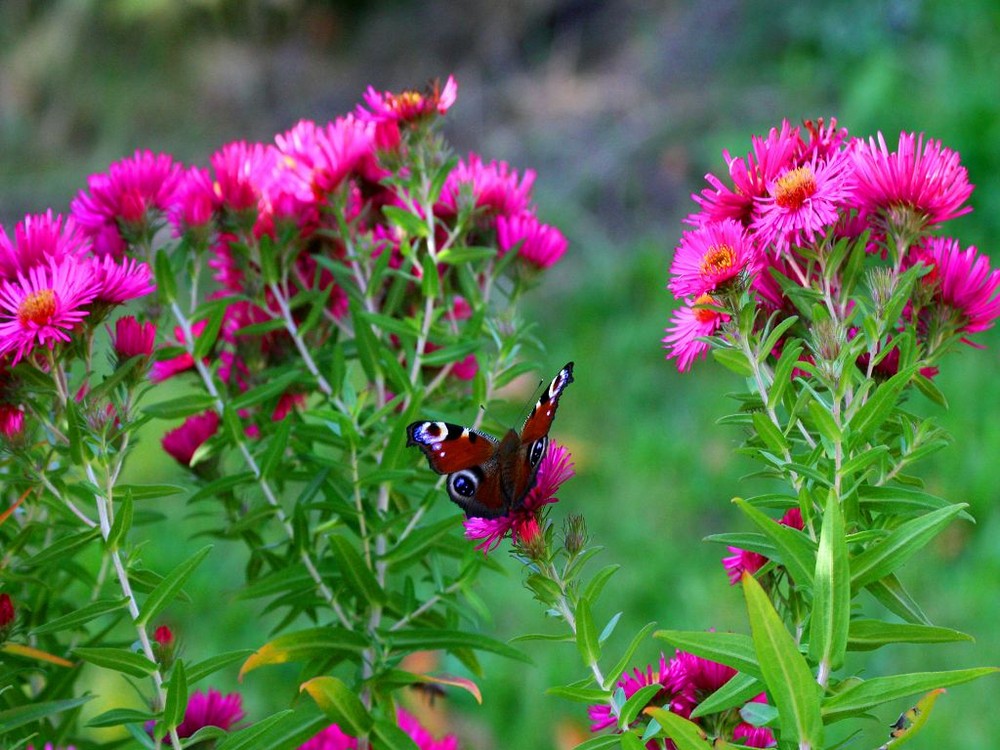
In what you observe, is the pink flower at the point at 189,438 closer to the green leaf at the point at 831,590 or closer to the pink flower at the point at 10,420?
the pink flower at the point at 10,420

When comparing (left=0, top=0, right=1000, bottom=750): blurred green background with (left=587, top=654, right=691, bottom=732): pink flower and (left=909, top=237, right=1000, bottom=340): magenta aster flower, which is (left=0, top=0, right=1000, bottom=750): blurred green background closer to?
(left=587, top=654, right=691, bottom=732): pink flower

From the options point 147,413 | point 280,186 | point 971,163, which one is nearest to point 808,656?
point 147,413

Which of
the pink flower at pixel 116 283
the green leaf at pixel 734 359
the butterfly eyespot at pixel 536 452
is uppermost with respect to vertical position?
the pink flower at pixel 116 283

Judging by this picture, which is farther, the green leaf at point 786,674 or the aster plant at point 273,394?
the aster plant at point 273,394

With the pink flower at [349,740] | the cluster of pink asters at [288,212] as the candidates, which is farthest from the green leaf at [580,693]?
the cluster of pink asters at [288,212]

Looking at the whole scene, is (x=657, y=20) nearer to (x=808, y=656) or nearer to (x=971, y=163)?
(x=971, y=163)
